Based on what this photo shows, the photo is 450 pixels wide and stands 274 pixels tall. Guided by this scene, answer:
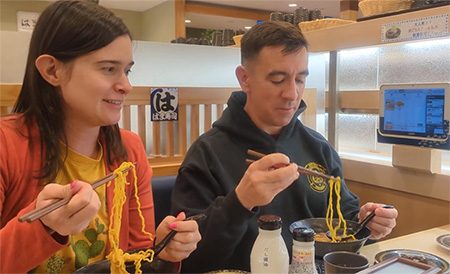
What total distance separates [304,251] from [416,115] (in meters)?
1.13

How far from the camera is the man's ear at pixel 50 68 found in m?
1.12

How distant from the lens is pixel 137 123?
6.54 ft

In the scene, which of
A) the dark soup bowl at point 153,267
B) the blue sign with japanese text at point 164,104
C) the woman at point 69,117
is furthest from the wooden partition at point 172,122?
the dark soup bowl at point 153,267

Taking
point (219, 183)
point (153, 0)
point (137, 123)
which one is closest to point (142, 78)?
point (137, 123)

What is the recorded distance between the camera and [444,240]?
55.8 inches

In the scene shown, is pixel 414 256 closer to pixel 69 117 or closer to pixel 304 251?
pixel 304 251

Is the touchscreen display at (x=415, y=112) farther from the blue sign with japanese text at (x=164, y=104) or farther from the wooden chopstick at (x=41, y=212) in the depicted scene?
the wooden chopstick at (x=41, y=212)

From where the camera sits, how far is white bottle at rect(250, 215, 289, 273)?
Answer: 91 cm

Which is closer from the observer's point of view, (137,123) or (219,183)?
(219,183)

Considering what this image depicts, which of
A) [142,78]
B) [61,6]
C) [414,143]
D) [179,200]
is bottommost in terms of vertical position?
[179,200]

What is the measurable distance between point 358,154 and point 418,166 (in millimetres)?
476

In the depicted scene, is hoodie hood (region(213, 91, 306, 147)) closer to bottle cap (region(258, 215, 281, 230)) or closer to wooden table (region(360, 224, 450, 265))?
wooden table (region(360, 224, 450, 265))

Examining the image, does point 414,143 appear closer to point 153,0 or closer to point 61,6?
point 61,6

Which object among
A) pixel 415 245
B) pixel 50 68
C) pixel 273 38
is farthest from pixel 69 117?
pixel 415 245
